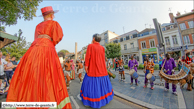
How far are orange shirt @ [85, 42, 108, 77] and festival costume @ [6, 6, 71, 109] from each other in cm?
145

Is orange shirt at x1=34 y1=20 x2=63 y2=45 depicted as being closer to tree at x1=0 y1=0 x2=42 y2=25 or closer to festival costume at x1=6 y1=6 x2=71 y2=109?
festival costume at x1=6 y1=6 x2=71 y2=109

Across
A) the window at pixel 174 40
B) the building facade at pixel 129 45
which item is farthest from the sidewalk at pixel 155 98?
the building facade at pixel 129 45

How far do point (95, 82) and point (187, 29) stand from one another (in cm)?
2379

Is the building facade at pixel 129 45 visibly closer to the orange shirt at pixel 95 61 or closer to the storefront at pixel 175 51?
the storefront at pixel 175 51

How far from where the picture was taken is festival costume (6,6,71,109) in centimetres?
107

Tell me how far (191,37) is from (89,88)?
23.6 meters

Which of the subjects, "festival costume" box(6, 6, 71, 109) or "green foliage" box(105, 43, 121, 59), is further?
"green foliage" box(105, 43, 121, 59)

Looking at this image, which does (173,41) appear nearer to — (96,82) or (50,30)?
(96,82)

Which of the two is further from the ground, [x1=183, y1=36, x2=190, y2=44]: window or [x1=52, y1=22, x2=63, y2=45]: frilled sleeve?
[x1=183, y1=36, x2=190, y2=44]: window

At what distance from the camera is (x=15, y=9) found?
5.62 metres

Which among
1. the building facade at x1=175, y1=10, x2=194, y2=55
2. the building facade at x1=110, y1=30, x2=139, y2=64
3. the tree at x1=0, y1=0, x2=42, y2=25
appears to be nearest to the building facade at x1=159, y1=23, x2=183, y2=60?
the building facade at x1=175, y1=10, x2=194, y2=55

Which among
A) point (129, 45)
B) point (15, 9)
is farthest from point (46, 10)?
point (129, 45)

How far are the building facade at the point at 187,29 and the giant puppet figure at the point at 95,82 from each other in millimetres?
21472

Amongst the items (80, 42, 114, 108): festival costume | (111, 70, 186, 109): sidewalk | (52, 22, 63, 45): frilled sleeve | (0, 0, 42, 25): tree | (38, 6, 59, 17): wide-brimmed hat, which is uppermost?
(0, 0, 42, 25): tree
